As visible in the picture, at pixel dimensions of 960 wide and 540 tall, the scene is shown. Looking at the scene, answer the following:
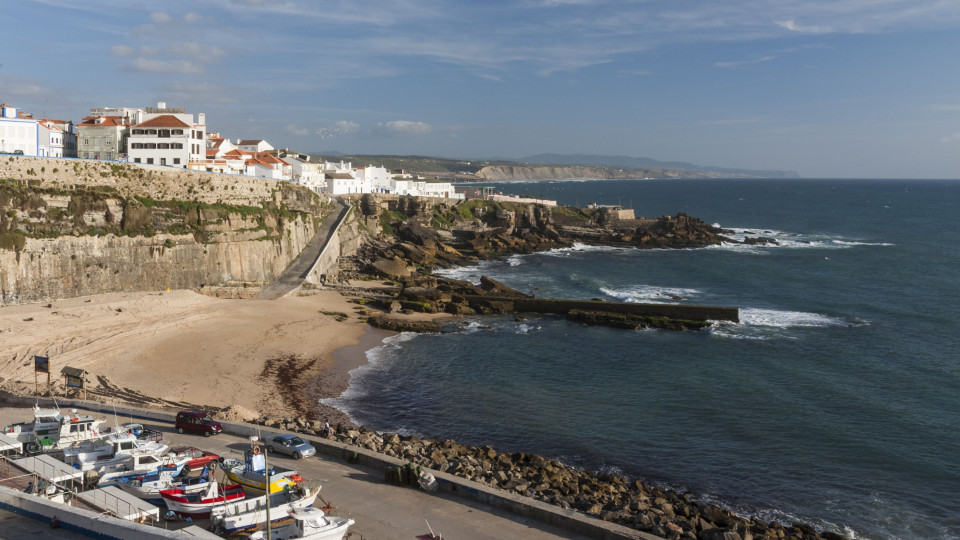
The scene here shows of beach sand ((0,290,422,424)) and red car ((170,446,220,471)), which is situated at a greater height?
red car ((170,446,220,471))

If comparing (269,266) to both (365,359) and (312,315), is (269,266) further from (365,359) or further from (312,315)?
(365,359)

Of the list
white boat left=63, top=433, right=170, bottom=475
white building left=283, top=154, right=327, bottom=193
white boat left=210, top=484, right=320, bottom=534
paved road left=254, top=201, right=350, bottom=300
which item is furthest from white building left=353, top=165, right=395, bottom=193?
white boat left=210, top=484, right=320, bottom=534

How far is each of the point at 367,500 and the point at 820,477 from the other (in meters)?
14.9

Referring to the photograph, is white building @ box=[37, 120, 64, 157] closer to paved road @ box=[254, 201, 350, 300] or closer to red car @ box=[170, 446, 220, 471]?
paved road @ box=[254, 201, 350, 300]

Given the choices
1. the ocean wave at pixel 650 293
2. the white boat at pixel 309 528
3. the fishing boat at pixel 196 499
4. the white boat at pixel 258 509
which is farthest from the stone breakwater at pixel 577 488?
the ocean wave at pixel 650 293

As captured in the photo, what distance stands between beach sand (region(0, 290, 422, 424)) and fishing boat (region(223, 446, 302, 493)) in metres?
7.49

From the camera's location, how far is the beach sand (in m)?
28.4

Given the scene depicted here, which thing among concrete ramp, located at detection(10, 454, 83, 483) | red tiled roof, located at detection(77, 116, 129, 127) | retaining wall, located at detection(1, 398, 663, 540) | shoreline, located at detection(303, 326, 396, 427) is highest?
red tiled roof, located at detection(77, 116, 129, 127)

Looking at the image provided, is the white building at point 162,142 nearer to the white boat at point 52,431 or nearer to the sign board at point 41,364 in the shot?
the sign board at point 41,364

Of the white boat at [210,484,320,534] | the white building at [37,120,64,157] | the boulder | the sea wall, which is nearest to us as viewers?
the white boat at [210,484,320,534]

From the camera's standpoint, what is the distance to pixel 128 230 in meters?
43.8

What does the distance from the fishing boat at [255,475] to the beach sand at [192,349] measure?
7.49m

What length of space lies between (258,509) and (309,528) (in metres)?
1.94

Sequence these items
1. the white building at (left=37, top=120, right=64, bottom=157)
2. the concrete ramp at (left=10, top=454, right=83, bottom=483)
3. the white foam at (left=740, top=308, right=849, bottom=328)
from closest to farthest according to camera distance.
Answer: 1. the concrete ramp at (left=10, top=454, right=83, bottom=483)
2. the white foam at (left=740, top=308, right=849, bottom=328)
3. the white building at (left=37, top=120, right=64, bottom=157)
